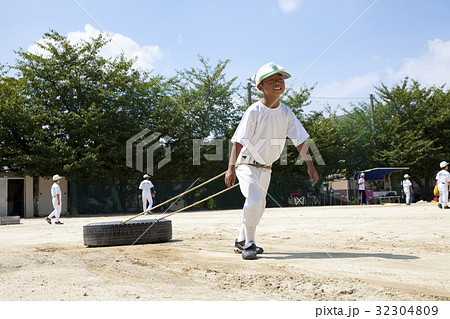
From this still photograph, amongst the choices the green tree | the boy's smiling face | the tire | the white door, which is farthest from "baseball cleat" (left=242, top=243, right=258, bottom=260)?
the green tree

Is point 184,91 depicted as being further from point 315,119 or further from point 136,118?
point 315,119

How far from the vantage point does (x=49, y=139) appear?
25.2 meters

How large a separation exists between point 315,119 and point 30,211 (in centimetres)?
2238

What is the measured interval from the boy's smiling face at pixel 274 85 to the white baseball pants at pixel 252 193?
1.04 metres

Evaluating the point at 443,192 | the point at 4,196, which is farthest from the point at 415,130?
the point at 4,196

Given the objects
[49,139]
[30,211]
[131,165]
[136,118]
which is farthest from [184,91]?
[30,211]

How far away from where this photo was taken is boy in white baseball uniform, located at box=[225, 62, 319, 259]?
535 cm

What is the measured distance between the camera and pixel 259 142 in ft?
18.0

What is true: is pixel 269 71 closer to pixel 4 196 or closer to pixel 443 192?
pixel 443 192

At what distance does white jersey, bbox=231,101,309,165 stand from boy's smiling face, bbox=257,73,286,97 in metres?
0.19

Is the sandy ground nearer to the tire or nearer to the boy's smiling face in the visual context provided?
the tire

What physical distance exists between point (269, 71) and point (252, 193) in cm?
163

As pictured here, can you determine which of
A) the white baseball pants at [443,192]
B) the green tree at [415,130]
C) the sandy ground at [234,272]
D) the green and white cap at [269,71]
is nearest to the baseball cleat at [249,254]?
the sandy ground at [234,272]

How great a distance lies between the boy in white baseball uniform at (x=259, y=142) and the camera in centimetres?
535
